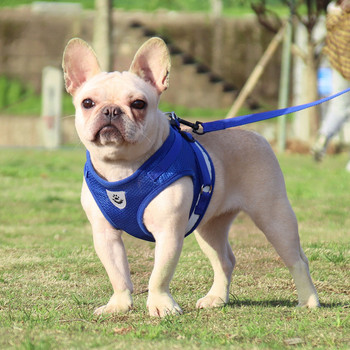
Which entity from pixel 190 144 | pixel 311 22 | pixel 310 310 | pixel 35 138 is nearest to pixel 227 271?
pixel 310 310

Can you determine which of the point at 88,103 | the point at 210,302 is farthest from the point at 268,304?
the point at 88,103

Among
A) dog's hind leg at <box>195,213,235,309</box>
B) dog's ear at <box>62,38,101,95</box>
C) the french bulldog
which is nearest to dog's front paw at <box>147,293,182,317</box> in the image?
the french bulldog

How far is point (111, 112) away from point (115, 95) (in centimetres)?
12

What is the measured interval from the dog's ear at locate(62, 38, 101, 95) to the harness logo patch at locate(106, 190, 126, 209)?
633mm

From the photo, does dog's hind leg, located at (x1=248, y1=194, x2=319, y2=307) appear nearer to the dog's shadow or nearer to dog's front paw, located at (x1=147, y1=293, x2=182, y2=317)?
→ the dog's shadow

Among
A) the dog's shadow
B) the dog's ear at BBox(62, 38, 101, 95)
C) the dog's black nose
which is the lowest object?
the dog's shadow

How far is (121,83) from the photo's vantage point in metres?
3.82

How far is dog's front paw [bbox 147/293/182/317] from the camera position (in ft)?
12.8

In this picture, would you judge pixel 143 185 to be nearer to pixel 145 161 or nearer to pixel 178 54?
pixel 145 161

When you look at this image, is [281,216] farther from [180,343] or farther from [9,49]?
[9,49]

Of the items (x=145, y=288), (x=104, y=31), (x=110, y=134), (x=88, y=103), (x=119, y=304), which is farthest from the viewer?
(x=104, y=31)

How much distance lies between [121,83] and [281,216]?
50.4 inches

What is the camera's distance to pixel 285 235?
4395mm

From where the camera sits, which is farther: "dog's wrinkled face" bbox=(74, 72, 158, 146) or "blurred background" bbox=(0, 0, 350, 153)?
"blurred background" bbox=(0, 0, 350, 153)
